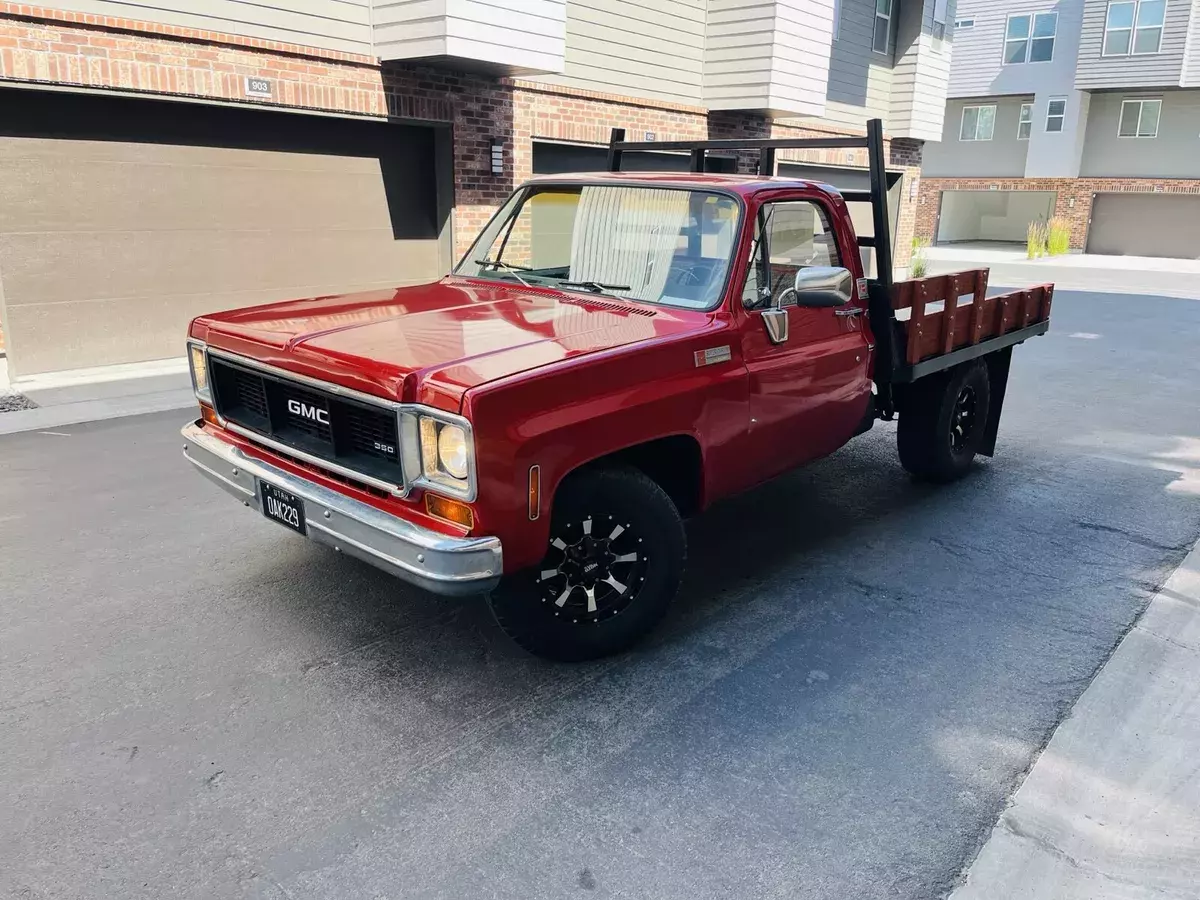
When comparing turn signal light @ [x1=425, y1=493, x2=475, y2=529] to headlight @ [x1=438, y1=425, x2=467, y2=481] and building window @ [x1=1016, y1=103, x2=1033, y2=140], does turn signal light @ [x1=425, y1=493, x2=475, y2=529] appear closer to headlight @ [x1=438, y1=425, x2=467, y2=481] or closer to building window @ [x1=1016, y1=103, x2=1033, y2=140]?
headlight @ [x1=438, y1=425, x2=467, y2=481]

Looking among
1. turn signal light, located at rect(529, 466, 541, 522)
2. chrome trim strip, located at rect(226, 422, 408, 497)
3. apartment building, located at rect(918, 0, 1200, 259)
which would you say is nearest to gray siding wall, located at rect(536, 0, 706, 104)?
chrome trim strip, located at rect(226, 422, 408, 497)

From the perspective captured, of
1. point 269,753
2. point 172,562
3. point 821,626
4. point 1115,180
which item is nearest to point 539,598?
point 269,753

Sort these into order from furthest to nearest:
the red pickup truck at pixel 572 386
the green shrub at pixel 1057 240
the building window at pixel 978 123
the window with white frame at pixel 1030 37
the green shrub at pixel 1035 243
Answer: the building window at pixel 978 123 < the window with white frame at pixel 1030 37 < the green shrub at pixel 1057 240 < the green shrub at pixel 1035 243 < the red pickup truck at pixel 572 386

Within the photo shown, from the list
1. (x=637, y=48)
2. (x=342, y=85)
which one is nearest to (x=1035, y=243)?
(x=637, y=48)

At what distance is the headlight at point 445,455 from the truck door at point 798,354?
166cm

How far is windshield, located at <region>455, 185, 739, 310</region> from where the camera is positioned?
4539mm

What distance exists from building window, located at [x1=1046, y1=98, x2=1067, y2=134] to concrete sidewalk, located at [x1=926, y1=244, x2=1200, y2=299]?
4442 millimetres

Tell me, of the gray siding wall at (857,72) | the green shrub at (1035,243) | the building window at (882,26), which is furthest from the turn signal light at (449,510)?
the green shrub at (1035,243)

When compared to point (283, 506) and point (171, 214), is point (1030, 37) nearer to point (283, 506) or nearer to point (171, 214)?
point (171, 214)

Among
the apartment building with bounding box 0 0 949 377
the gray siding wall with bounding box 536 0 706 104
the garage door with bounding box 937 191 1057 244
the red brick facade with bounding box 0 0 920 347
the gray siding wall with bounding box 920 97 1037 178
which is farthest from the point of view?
the garage door with bounding box 937 191 1057 244

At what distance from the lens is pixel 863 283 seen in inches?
211

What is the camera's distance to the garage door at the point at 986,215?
39875 millimetres

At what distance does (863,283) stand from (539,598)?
9.08 feet

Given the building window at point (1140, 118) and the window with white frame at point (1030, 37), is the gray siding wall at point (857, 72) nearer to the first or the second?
the window with white frame at point (1030, 37)
